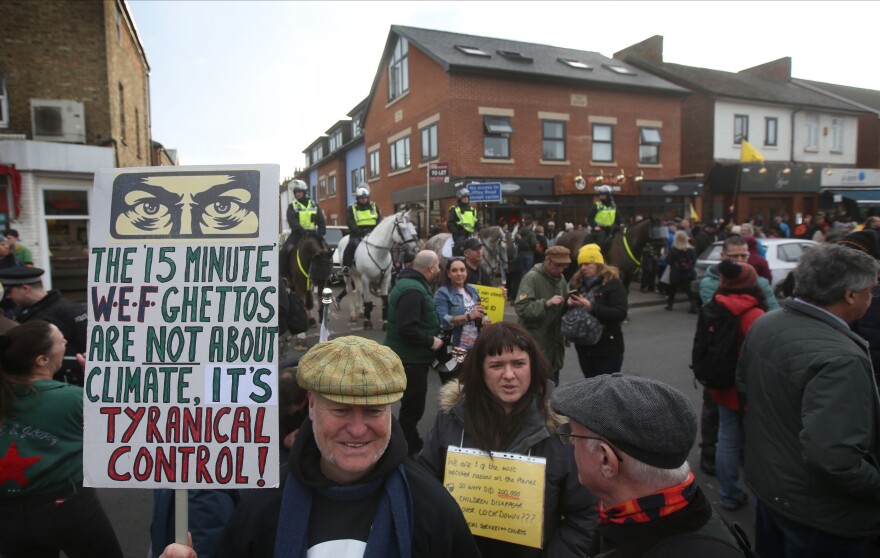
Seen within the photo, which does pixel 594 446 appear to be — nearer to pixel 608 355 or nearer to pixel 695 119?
pixel 608 355

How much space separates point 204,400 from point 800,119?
35955mm

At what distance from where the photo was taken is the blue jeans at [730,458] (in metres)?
4.21

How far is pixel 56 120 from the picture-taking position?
45.5 ft

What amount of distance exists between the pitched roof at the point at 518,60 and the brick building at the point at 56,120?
11018 mm

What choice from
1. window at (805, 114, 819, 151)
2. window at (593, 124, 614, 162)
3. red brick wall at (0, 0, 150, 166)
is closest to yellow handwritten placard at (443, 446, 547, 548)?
red brick wall at (0, 0, 150, 166)

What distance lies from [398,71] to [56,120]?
14.7m

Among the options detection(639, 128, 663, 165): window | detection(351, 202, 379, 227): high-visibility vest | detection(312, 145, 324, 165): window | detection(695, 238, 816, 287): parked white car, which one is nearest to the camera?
detection(351, 202, 379, 227): high-visibility vest

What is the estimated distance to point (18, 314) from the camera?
4906 millimetres

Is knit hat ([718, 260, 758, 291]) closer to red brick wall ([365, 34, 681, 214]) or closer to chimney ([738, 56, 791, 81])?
red brick wall ([365, 34, 681, 214])

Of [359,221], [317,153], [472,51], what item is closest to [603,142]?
[472,51]

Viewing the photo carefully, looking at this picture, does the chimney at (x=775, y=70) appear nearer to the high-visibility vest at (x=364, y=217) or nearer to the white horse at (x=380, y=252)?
the high-visibility vest at (x=364, y=217)

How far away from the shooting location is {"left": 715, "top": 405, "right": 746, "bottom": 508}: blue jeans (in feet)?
13.8

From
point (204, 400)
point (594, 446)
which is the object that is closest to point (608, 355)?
point (594, 446)

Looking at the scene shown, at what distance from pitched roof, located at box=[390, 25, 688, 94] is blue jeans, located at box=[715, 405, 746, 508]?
1776 centimetres
